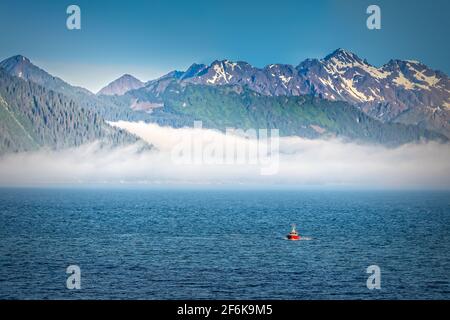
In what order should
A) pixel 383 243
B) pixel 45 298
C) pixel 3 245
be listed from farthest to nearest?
pixel 383 243 → pixel 3 245 → pixel 45 298

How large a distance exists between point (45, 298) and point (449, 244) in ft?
297

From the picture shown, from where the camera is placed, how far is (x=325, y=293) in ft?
298

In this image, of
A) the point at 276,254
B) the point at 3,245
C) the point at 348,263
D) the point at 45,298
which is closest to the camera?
the point at 45,298

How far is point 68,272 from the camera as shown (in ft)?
329

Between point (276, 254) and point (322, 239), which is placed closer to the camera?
point (276, 254)

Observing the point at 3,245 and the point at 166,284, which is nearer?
the point at 166,284

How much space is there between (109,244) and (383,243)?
56151 mm

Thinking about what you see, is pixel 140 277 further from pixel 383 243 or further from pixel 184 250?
pixel 383 243

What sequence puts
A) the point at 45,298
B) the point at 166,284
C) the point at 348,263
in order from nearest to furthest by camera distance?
the point at 45,298 < the point at 166,284 < the point at 348,263
